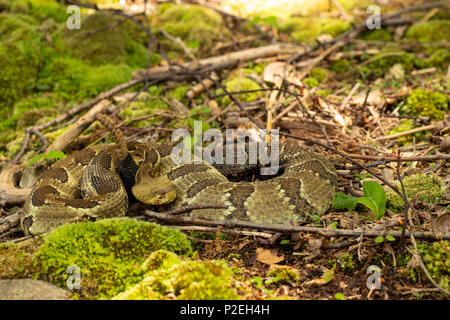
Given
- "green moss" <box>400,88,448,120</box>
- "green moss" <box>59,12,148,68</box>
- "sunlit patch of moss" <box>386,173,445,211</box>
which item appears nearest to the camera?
"sunlit patch of moss" <box>386,173,445,211</box>

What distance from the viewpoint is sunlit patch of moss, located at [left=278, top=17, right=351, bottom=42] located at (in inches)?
364

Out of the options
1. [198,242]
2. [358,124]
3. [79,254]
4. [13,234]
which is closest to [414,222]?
[198,242]

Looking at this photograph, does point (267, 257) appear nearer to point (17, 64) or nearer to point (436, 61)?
point (436, 61)

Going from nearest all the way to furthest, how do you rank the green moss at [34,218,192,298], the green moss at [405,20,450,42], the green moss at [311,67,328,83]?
the green moss at [34,218,192,298]
the green moss at [311,67,328,83]
the green moss at [405,20,450,42]

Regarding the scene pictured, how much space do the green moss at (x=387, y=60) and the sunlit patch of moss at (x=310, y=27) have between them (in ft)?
5.19

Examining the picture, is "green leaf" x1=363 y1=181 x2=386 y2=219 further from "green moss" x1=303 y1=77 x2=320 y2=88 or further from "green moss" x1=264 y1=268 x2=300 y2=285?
"green moss" x1=303 y1=77 x2=320 y2=88

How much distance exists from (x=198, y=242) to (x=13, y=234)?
2.40m

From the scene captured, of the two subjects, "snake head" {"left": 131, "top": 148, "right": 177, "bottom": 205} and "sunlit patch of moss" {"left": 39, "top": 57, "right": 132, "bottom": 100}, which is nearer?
"snake head" {"left": 131, "top": 148, "right": 177, "bottom": 205}

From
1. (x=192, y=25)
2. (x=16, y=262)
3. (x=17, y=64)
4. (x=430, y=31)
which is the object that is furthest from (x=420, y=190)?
(x=17, y=64)

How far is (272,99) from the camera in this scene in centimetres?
652

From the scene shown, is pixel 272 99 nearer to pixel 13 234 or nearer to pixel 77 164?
pixel 77 164

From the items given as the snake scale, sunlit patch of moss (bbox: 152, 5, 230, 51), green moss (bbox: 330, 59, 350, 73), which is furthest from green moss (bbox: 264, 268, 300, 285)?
sunlit patch of moss (bbox: 152, 5, 230, 51)

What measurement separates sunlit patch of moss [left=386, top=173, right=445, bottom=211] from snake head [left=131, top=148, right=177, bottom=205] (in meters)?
2.56
